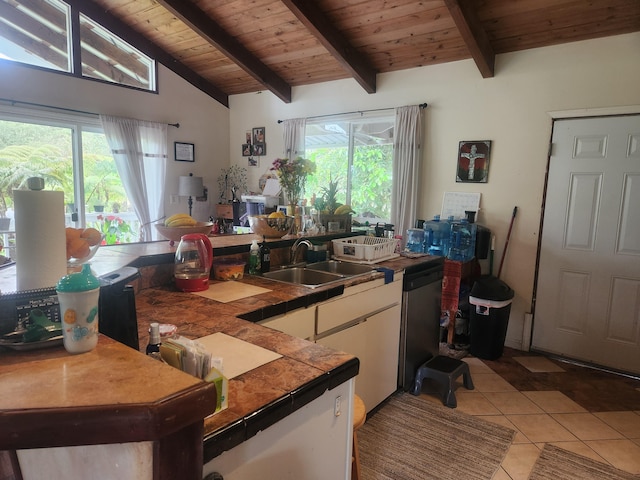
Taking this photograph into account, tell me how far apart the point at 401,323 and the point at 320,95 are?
3103 mm

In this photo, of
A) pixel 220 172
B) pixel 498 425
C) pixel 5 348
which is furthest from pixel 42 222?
pixel 220 172

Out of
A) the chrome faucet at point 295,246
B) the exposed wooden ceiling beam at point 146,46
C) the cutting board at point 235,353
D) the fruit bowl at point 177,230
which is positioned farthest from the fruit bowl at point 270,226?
the exposed wooden ceiling beam at point 146,46

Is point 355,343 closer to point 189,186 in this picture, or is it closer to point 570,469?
point 570,469

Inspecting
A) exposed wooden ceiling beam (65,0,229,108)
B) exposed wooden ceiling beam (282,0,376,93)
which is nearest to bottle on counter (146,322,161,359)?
exposed wooden ceiling beam (282,0,376,93)

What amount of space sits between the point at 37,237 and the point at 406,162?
11.5 feet

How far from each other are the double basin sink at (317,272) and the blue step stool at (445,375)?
32.8 inches

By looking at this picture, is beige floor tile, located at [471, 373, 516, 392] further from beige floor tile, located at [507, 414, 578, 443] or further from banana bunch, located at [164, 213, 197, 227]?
banana bunch, located at [164, 213, 197, 227]

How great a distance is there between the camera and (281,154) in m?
5.16

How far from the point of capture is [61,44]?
4160 mm

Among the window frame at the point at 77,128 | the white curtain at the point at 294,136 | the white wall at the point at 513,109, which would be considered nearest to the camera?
the white wall at the point at 513,109

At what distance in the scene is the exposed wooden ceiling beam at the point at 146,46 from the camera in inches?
168

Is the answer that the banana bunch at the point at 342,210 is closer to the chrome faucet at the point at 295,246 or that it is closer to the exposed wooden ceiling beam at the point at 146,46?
the chrome faucet at the point at 295,246

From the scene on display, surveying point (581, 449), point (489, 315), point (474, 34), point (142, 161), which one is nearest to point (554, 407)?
point (581, 449)

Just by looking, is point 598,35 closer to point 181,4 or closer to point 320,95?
point 320,95
